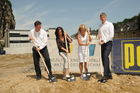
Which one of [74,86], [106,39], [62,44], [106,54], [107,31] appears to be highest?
[107,31]

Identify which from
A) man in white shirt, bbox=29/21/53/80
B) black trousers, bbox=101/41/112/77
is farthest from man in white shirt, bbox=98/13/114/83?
man in white shirt, bbox=29/21/53/80

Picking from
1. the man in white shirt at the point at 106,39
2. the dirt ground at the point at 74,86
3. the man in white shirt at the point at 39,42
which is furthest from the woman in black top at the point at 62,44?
the man in white shirt at the point at 106,39

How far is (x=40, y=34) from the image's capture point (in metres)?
5.49

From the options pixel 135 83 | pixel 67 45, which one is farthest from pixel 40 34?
pixel 135 83

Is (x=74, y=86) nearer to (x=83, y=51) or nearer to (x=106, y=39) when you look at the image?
(x=83, y=51)

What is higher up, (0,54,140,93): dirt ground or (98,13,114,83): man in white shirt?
(98,13,114,83): man in white shirt

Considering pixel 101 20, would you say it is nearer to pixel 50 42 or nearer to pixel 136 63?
pixel 136 63

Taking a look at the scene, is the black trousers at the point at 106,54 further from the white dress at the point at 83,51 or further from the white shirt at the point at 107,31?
the white dress at the point at 83,51

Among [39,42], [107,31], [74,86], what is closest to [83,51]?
[107,31]

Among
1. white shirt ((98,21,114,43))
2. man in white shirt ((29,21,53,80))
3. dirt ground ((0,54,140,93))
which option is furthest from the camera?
man in white shirt ((29,21,53,80))

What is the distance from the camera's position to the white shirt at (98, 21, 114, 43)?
5.27 m

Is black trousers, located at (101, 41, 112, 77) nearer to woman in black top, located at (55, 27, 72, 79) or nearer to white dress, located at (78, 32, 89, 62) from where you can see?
white dress, located at (78, 32, 89, 62)

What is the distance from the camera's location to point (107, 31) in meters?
5.33

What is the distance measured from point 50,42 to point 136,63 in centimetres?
341
